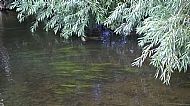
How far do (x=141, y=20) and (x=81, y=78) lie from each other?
1652 millimetres

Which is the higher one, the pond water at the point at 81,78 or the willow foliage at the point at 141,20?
the willow foliage at the point at 141,20

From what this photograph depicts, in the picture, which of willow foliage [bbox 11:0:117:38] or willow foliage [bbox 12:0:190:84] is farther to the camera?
willow foliage [bbox 11:0:117:38]

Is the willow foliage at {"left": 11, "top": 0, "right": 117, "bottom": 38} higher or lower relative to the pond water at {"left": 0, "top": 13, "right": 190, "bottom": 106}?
higher

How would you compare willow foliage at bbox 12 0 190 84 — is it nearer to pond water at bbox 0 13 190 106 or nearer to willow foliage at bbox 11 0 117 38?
willow foliage at bbox 11 0 117 38

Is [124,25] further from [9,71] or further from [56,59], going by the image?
[9,71]

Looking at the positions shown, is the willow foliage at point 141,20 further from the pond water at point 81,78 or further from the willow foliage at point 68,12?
the pond water at point 81,78

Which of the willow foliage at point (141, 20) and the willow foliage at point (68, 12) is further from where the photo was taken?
Answer: the willow foliage at point (68, 12)

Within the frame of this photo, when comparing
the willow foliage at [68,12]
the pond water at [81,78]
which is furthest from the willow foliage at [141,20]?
the pond water at [81,78]

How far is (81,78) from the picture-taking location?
501 centimetres

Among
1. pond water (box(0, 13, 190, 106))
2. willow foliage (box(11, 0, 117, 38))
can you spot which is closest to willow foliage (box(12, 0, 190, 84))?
willow foliage (box(11, 0, 117, 38))

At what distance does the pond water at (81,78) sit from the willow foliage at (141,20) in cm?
22

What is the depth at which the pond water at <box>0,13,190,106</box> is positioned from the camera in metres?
4.34

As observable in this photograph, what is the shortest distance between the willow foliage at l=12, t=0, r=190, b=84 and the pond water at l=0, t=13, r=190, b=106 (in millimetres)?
222

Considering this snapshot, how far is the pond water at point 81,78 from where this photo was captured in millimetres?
4344
